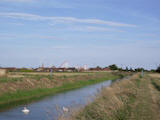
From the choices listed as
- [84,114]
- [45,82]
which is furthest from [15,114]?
[45,82]

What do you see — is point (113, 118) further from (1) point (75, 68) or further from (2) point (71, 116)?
(1) point (75, 68)

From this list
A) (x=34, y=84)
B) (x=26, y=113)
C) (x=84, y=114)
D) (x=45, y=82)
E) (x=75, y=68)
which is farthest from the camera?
(x=75, y=68)

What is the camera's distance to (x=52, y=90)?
108 ft

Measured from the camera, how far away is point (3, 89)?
82.5 ft

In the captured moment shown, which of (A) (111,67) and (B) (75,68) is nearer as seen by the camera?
(B) (75,68)

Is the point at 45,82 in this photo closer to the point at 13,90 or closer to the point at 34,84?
the point at 34,84

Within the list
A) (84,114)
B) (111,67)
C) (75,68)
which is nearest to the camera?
(84,114)

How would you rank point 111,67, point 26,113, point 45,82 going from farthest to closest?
1. point 111,67
2. point 45,82
3. point 26,113

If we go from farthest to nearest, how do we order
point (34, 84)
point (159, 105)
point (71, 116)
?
1. point (34, 84)
2. point (159, 105)
3. point (71, 116)

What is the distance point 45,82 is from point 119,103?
2369cm

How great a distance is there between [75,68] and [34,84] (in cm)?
10070

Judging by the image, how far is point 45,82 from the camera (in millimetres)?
35469

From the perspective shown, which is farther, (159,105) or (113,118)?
(159,105)

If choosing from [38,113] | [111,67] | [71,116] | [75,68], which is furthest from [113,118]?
[111,67]
